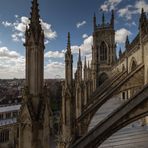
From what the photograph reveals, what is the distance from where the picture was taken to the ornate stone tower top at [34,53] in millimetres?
4449

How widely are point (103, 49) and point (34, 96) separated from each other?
95.0 feet

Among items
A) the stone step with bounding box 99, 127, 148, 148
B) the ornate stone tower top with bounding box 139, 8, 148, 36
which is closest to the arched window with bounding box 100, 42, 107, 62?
the ornate stone tower top with bounding box 139, 8, 148, 36

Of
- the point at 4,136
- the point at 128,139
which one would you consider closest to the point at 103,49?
the point at 4,136

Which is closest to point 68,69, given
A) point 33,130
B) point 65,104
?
point 65,104

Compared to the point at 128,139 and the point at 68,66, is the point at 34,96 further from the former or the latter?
the point at 68,66

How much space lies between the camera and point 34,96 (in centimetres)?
438

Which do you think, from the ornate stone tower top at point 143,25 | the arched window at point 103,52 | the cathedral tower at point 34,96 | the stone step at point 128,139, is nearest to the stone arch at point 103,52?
the arched window at point 103,52

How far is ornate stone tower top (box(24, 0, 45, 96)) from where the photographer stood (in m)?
4.45

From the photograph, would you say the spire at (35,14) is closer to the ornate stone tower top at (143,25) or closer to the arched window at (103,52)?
the ornate stone tower top at (143,25)

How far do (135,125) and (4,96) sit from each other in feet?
125

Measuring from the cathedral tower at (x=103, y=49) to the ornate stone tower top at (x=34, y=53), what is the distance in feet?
88.8

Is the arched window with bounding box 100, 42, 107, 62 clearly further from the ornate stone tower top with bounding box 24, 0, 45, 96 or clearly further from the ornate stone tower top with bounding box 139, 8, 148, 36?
the ornate stone tower top with bounding box 24, 0, 45, 96

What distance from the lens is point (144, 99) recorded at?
14.9 ft

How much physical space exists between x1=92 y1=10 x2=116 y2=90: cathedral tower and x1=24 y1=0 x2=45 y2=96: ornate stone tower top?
27059mm
